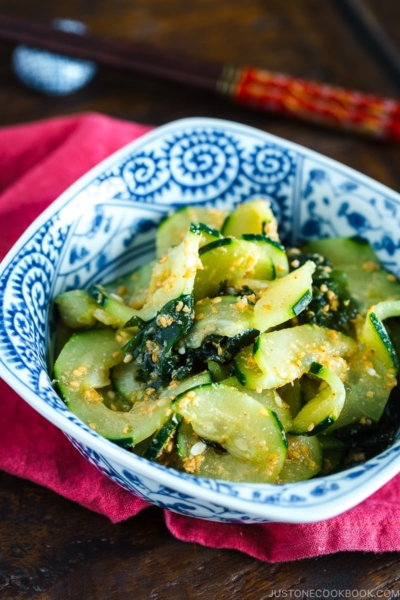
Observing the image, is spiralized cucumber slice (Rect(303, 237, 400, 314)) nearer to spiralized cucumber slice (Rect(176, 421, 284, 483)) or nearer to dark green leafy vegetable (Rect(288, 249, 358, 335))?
dark green leafy vegetable (Rect(288, 249, 358, 335))

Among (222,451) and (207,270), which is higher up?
(207,270)

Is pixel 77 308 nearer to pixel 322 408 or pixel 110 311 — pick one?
pixel 110 311

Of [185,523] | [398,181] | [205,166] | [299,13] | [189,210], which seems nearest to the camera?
[185,523]

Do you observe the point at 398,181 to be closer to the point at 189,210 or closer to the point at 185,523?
the point at 189,210

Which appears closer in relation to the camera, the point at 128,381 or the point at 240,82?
the point at 128,381

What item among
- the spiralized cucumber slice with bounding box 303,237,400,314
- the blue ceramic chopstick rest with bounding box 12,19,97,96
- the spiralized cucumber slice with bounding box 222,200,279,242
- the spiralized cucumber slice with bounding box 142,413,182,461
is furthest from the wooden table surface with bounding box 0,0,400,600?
the spiralized cucumber slice with bounding box 222,200,279,242

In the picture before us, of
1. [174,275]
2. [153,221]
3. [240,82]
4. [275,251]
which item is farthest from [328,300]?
[240,82]

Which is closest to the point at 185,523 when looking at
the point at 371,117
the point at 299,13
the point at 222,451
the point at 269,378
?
the point at 222,451

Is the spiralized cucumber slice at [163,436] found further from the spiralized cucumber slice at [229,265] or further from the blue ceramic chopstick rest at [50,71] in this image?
the blue ceramic chopstick rest at [50,71]
